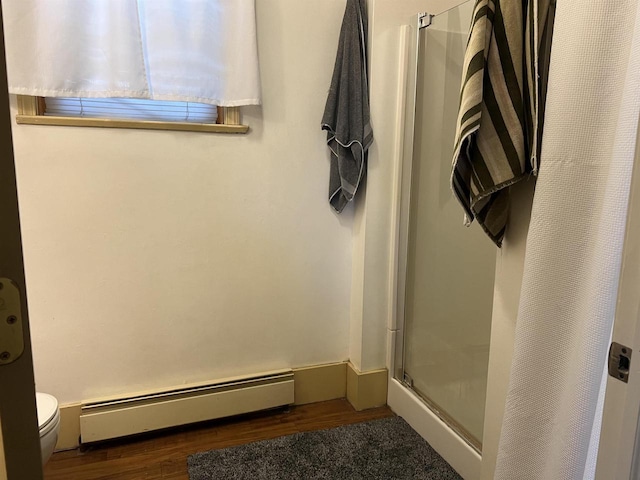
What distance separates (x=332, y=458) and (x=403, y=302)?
775 millimetres

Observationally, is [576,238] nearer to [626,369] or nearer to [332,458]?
[626,369]

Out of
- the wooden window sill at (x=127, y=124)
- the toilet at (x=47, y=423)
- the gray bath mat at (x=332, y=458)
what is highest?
the wooden window sill at (x=127, y=124)

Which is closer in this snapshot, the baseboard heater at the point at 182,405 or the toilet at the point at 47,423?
the toilet at the point at 47,423

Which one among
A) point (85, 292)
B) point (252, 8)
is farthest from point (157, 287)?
point (252, 8)

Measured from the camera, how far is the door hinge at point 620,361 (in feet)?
1.96

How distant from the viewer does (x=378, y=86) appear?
2025 mm

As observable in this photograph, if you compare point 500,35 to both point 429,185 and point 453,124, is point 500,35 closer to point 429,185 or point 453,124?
point 453,124

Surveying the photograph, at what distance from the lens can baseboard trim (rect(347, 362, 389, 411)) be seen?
2189 millimetres

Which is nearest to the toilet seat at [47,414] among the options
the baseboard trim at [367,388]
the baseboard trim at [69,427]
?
the baseboard trim at [69,427]

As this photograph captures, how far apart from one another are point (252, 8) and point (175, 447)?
1.86 m

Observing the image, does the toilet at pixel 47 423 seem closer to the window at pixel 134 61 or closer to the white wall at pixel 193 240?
the white wall at pixel 193 240

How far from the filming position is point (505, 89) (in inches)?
41.9

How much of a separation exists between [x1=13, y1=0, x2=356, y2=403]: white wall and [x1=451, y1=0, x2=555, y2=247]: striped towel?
108 cm

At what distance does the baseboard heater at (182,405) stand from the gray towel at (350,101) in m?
0.99
